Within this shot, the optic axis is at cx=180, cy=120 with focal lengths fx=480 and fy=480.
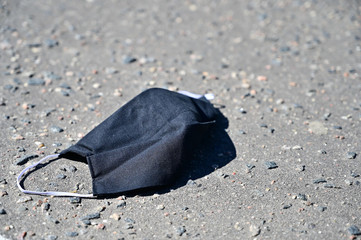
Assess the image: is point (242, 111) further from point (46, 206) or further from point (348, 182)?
point (46, 206)

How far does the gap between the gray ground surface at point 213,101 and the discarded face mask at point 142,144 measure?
12 cm

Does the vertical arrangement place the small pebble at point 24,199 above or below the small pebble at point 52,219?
above

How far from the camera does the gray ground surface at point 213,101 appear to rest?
10.9ft

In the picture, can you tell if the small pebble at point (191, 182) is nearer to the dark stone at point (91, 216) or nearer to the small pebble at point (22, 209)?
the dark stone at point (91, 216)

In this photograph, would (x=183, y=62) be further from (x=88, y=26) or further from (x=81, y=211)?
(x=81, y=211)

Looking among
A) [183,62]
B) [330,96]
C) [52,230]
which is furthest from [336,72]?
[52,230]

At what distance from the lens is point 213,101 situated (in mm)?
4707

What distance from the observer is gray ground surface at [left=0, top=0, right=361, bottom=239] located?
3.32 metres

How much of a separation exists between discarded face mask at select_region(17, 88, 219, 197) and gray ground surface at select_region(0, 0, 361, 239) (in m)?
0.12

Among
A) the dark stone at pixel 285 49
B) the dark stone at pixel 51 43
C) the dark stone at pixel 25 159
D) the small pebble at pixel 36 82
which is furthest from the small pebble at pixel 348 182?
the dark stone at pixel 51 43

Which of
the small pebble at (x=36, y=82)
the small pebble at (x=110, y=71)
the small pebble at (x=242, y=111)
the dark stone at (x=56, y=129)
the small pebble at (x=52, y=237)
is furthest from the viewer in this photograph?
the small pebble at (x=110, y=71)

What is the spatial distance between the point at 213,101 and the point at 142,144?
1.29 metres

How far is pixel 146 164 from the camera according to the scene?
→ 139 inches

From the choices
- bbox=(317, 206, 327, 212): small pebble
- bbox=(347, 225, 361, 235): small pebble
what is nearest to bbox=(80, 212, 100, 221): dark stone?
bbox=(317, 206, 327, 212): small pebble
